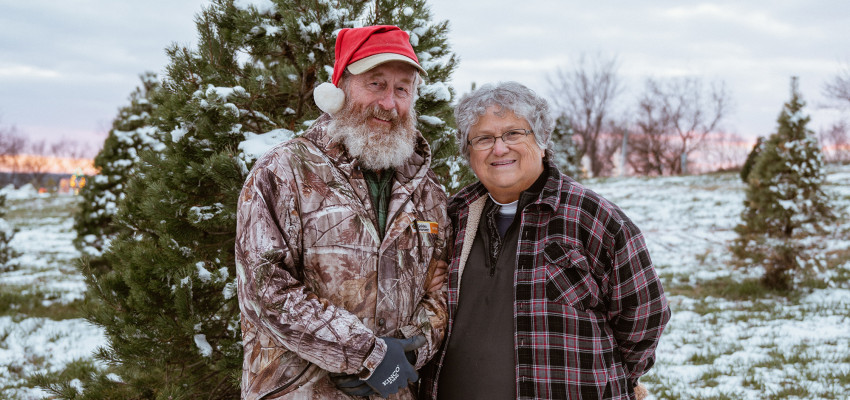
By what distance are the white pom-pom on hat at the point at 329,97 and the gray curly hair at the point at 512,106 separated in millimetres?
572

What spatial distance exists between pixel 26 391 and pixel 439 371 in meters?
5.10

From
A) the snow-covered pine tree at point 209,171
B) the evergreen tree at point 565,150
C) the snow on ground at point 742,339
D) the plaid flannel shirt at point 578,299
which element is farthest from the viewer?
the evergreen tree at point 565,150

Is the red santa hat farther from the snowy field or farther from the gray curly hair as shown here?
the snowy field

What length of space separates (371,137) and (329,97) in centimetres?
29

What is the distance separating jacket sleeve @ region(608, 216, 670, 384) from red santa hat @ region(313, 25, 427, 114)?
1203 mm

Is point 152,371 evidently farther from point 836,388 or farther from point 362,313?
point 836,388

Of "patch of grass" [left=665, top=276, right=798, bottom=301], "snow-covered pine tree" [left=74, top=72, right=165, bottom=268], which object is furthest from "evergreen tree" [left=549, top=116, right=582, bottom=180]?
"snow-covered pine tree" [left=74, top=72, right=165, bottom=268]

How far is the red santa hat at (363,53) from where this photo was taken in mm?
2367

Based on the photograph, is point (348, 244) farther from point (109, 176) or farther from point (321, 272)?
point (109, 176)

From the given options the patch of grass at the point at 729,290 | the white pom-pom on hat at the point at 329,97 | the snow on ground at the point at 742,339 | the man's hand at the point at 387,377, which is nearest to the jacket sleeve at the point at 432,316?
the man's hand at the point at 387,377

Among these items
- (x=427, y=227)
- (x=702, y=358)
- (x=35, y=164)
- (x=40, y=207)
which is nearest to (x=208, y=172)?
(x=427, y=227)

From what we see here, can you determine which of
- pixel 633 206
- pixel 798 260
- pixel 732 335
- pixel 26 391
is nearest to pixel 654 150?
pixel 633 206

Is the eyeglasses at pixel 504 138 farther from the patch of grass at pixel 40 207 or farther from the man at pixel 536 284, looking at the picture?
the patch of grass at pixel 40 207

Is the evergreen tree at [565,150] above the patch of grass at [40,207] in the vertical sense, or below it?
above
